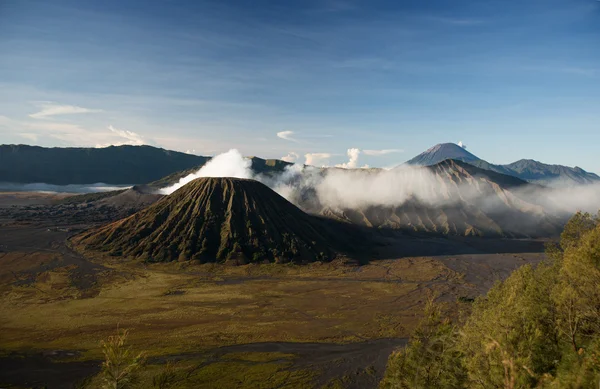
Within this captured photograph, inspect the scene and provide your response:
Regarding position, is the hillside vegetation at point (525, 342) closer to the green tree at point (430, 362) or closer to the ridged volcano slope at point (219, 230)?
the green tree at point (430, 362)

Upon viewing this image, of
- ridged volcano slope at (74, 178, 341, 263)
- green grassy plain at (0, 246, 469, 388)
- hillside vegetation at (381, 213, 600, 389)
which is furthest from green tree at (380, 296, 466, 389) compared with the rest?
ridged volcano slope at (74, 178, 341, 263)

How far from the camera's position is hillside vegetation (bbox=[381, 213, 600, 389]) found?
1853 cm

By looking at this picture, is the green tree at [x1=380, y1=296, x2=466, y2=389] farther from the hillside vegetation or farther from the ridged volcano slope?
the ridged volcano slope

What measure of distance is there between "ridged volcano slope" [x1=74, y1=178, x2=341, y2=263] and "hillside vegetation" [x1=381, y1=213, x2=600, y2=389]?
100450mm

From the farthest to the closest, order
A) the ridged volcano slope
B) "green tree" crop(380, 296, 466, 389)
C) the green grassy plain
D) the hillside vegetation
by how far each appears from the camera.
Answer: the ridged volcano slope
the green grassy plain
"green tree" crop(380, 296, 466, 389)
the hillside vegetation

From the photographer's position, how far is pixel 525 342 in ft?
67.6

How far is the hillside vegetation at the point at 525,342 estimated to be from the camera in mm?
18531

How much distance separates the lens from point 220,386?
4750 cm

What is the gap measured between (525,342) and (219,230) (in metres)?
129

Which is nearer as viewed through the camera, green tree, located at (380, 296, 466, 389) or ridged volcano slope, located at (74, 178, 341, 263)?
green tree, located at (380, 296, 466, 389)

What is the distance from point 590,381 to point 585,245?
41.7 ft

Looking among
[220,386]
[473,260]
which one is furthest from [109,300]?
[473,260]

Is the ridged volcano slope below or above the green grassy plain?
above

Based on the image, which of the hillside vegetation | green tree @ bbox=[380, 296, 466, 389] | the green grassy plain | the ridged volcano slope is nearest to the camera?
the hillside vegetation
